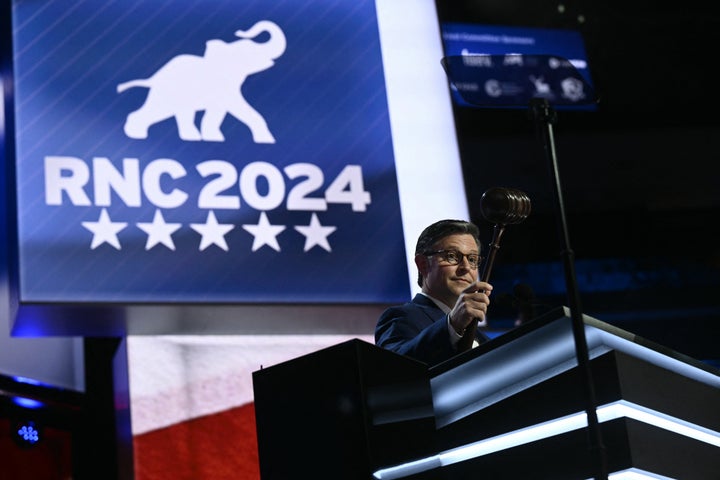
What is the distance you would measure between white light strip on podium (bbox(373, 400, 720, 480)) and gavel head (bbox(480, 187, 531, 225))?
0.43m

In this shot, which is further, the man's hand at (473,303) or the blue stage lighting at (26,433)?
the blue stage lighting at (26,433)

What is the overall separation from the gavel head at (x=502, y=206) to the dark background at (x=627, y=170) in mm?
5834

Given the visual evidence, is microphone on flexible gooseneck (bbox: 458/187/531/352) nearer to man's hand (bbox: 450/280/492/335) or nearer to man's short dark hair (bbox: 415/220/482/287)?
man's hand (bbox: 450/280/492/335)

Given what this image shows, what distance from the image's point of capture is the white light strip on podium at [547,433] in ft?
6.33

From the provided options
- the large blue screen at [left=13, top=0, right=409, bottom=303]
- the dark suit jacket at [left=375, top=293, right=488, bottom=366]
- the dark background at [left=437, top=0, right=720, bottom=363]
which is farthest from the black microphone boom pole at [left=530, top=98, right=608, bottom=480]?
the dark background at [left=437, top=0, right=720, bottom=363]

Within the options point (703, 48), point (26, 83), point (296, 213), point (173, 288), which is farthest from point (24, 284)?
point (703, 48)

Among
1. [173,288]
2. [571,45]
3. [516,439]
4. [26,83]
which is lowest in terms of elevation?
[516,439]

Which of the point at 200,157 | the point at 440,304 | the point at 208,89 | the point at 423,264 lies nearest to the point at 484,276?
the point at 440,304

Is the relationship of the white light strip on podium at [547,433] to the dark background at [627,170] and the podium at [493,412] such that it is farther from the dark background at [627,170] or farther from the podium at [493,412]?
the dark background at [627,170]

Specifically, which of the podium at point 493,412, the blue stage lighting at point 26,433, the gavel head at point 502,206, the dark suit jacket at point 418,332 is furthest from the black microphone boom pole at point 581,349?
the blue stage lighting at point 26,433

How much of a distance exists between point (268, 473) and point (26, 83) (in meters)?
2.50

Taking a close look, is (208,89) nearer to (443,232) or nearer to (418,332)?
(443,232)

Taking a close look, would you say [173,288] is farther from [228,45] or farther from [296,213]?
[228,45]

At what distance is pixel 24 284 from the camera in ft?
12.6
